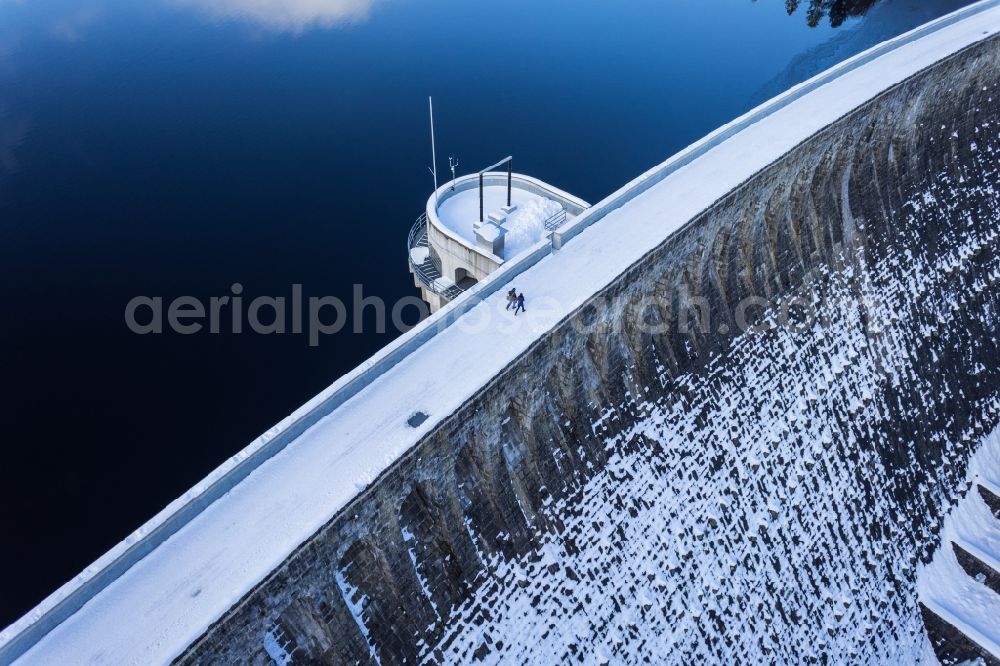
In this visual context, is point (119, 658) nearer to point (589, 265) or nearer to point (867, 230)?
point (589, 265)

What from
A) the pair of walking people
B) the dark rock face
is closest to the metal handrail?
the pair of walking people

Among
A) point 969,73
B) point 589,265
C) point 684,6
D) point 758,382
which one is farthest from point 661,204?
point 684,6

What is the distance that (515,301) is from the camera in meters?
23.9

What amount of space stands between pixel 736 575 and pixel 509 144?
115 feet

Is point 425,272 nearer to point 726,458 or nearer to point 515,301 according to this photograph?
point 515,301

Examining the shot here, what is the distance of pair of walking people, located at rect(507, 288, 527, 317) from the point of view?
77.5 ft

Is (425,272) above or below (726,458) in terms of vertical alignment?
above

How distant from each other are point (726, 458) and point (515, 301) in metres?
10.4

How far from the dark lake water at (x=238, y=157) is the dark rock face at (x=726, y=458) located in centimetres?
1575

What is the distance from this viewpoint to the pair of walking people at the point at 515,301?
2362 centimetres

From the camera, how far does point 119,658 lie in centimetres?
1534

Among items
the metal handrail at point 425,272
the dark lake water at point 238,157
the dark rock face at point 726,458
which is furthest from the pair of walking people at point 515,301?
the dark lake water at point 238,157

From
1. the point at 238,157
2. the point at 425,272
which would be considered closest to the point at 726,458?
the point at 425,272

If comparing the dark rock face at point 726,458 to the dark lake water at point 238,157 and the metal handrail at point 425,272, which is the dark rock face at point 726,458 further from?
the dark lake water at point 238,157
